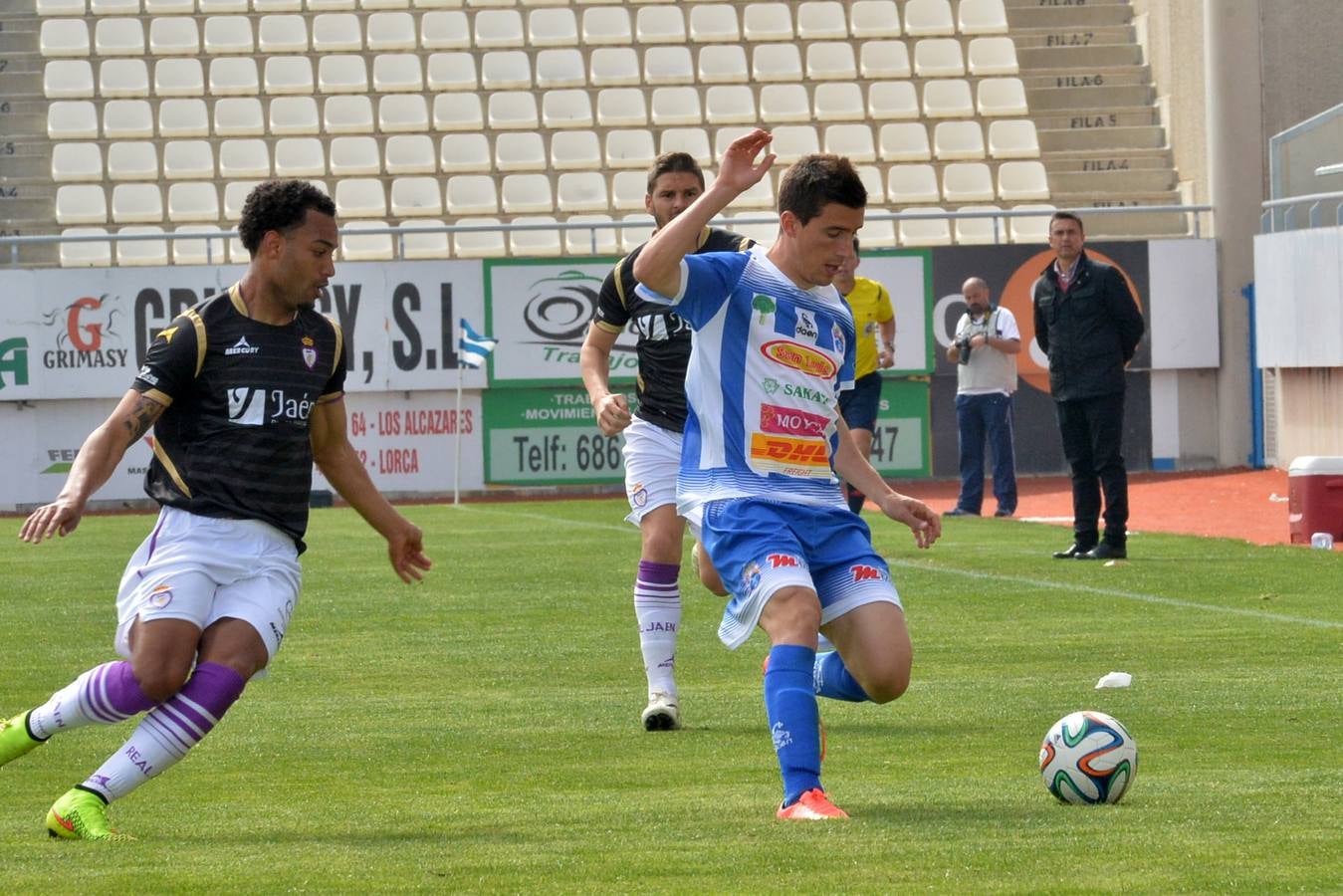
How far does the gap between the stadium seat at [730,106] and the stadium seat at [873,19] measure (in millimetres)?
2435

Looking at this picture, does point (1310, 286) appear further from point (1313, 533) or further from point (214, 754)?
point (214, 754)

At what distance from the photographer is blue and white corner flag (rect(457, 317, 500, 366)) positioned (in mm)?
23828

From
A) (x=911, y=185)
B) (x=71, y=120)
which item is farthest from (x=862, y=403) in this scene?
(x=71, y=120)

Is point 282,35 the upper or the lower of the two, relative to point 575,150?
upper

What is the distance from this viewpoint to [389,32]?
3006 cm

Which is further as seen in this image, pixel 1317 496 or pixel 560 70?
pixel 560 70

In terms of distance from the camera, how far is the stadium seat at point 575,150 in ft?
93.6

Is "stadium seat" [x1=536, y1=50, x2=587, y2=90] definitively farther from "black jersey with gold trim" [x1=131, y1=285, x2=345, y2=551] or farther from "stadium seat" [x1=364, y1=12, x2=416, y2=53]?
"black jersey with gold trim" [x1=131, y1=285, x2=345, y2=551]

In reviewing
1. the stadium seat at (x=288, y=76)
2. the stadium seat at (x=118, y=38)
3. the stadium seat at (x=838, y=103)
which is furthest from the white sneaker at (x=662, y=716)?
the stadium seat at (x=118, y=38)

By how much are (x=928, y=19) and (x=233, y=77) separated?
405 inches

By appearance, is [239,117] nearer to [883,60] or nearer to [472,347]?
[472,347]

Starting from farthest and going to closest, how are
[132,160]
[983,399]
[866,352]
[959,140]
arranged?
[959,140], [132,160], [983,399], [866,352]

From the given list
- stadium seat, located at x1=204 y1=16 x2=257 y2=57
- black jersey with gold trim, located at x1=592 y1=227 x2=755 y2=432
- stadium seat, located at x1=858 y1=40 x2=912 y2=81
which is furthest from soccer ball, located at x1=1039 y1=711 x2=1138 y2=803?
stadium seat, located at x1=204 y1=16 x2=257 y2=57

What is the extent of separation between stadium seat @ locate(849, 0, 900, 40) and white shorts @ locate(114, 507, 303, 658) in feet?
84.3
